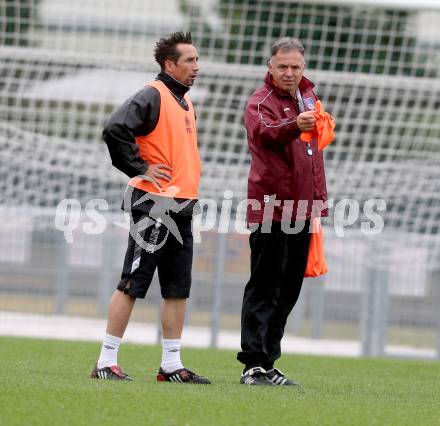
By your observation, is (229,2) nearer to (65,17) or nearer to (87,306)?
(65,17)

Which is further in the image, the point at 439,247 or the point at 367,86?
the point at 439,247

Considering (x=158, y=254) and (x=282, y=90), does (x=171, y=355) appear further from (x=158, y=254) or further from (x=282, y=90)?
(x=282, y=90)

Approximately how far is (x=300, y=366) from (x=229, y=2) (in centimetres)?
457

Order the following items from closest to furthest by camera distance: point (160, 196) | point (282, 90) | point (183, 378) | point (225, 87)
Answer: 1. point (160, 196)
2. point (183, 378)
3. point (282, 90)
4. point (225, 87)

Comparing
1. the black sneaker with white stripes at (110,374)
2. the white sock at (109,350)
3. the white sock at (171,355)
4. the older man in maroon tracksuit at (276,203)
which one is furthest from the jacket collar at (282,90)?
the black sneaker with white stripes at (110,374)

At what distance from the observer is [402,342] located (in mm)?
14156

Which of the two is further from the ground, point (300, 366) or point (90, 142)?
point (90, 142)

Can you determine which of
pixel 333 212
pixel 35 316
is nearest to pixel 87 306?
pixel 35 316

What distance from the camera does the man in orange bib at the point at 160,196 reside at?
21.7ft

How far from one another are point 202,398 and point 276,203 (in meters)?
1.40

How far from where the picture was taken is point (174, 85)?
6898 mm

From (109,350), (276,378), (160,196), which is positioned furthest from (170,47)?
(276,378)

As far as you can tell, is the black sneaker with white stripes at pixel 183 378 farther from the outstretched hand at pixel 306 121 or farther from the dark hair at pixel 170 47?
the dark hair at pixel 170 47

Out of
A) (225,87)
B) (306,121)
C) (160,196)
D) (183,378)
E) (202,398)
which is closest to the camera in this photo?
(202,398)
